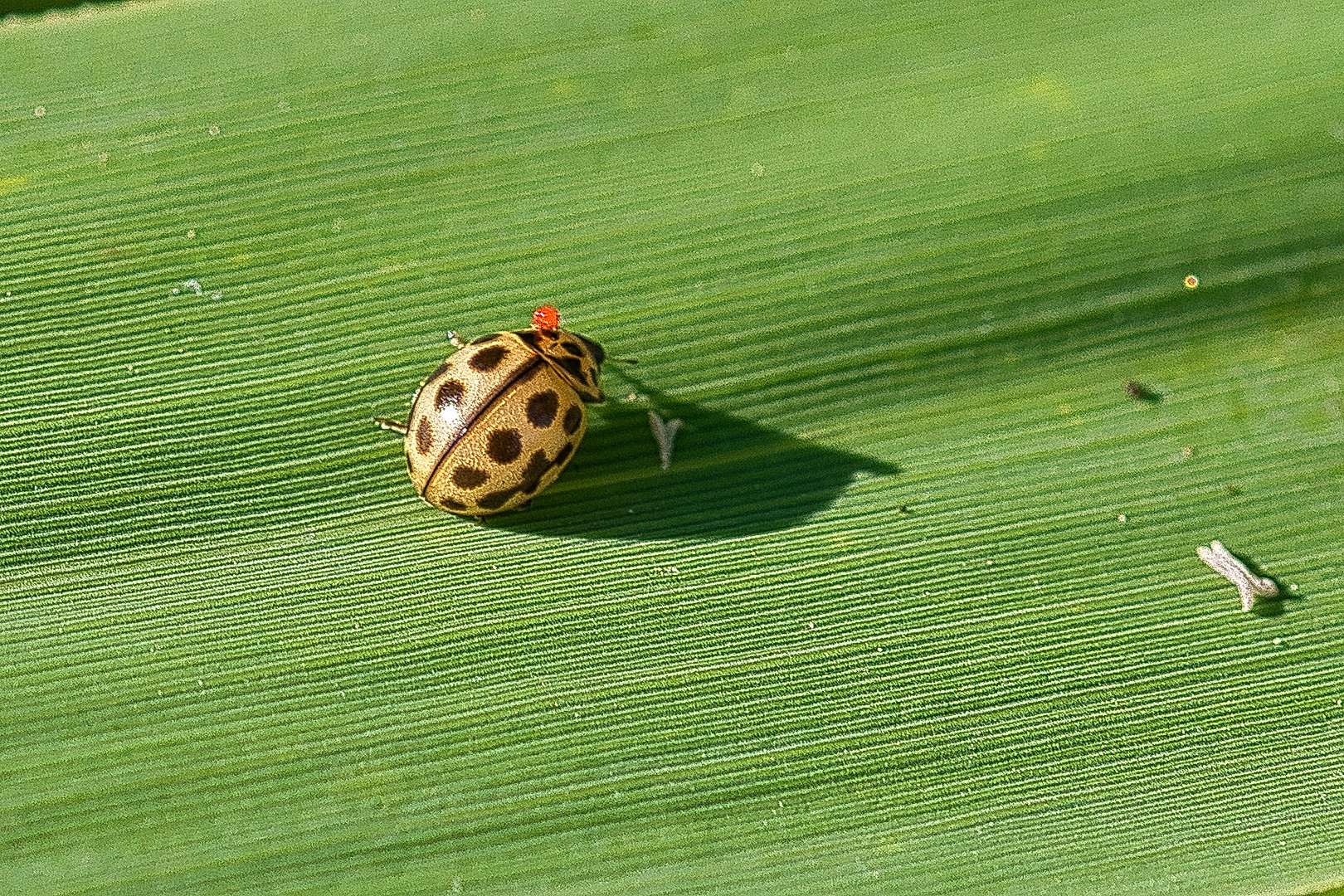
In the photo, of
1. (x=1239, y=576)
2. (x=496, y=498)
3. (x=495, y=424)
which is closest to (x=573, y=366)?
(x=495, y=424)

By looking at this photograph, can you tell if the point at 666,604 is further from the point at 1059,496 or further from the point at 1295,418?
the point at 1295,418

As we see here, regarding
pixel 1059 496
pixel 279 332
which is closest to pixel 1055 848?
A: pixel 1059 496

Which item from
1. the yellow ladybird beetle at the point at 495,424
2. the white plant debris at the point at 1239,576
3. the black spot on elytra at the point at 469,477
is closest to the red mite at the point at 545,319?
the yellow ladybird beetle at the point at 495,424

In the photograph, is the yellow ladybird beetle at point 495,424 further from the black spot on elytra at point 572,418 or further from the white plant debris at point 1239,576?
the white plant debris at point 1239,576

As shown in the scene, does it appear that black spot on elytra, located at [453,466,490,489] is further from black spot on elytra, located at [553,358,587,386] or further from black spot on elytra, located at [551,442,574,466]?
black spot on elytra, located at [553,358,587,386]

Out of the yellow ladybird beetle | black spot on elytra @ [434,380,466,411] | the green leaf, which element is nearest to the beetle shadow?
the green leaf

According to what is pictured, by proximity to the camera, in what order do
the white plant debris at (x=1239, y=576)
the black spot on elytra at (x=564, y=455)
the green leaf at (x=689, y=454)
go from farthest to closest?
the white plant debris at (x=1239, y=576), the black spot on elytra at (x=564, y=455), the green leaf at (x=689, y=454)
